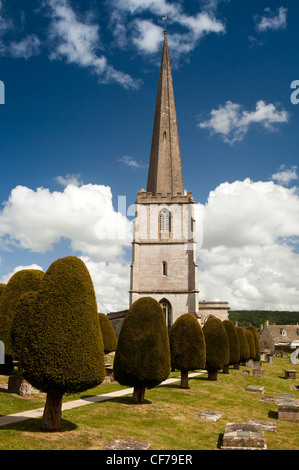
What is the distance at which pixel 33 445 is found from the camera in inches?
314

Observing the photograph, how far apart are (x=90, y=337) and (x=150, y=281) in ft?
106

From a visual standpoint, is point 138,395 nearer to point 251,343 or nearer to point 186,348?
point 186,348

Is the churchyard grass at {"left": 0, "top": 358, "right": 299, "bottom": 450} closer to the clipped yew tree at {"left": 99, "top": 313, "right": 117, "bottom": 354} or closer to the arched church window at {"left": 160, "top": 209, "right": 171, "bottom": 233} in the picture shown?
the clipped yew tree at {"left": 99, "top": 313, "right": 117, "bottom": 354}

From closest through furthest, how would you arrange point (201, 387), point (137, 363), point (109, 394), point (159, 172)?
1. point (137, 363)
2. point (109, 394)
3. point (201, 387)
4. point (159, 172)

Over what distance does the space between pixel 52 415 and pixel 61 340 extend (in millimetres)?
1977

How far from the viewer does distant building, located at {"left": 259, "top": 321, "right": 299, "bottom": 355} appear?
59.2m

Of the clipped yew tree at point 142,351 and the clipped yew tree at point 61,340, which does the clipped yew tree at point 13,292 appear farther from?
the clipped yew tree at point 61,340

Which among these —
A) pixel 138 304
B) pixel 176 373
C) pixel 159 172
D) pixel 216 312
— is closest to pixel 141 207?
pixel 159 172

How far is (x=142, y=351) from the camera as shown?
43.3 ft

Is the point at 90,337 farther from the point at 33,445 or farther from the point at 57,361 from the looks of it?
the point at 33,445

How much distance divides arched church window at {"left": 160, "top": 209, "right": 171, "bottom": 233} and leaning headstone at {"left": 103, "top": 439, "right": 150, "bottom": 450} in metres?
35.5

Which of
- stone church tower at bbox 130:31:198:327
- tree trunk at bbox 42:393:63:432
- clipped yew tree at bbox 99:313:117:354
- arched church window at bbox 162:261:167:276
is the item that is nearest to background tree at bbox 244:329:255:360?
stone church tower at bbox 130:31:198:327

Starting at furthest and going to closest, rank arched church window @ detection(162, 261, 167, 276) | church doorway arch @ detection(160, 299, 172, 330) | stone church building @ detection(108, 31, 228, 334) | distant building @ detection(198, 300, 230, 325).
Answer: distant building @ detection(198, 300, 230, 325) → arched church window @ detection(162, 261, 167, 276) → stone church building @ detection(108, 31, 228, 334) → church doorway arch @ detection(160, 299, 172, 330)

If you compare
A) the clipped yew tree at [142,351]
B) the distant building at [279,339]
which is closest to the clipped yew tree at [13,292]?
the clipped yew tree at [142,351]
